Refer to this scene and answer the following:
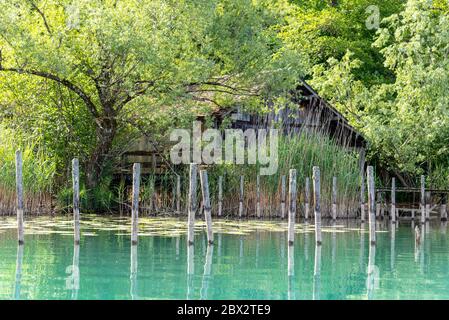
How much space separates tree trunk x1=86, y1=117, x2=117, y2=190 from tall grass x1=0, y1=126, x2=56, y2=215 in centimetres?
110

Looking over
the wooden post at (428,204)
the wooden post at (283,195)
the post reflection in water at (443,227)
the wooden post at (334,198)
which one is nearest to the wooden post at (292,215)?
the post reflection in water at (443,227)

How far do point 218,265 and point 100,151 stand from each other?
11880mm

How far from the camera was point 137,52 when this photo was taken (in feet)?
75.8

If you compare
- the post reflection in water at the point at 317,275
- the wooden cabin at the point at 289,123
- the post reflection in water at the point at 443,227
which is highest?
the wooden cabin at the point at 289,123

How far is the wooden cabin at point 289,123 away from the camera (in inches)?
1118

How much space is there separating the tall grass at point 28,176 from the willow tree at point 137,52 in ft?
4.90

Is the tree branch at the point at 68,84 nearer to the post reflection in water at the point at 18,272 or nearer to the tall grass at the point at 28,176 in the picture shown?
the tall grass at the point at 28,176

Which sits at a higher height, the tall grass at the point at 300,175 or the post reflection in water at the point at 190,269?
the tall grass at the point at 300,175

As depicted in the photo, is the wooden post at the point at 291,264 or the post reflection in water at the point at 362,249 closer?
the wooden post at the point at 291,264

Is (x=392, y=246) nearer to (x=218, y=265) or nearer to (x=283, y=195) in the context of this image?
(x=218, y=265)

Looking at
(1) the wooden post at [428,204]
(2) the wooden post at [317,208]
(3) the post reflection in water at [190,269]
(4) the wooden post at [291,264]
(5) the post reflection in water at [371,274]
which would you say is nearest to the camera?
(3) the post reflection in water at [190,269]

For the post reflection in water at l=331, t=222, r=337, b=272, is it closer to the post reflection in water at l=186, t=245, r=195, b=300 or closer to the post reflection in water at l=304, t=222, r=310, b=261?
the post reflection in water at l=304, t=222, r=310, b=261
